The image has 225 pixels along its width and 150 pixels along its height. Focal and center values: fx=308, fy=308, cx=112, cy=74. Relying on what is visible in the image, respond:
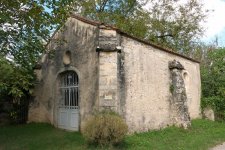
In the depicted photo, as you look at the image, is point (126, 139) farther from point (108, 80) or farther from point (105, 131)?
point (108, 80)

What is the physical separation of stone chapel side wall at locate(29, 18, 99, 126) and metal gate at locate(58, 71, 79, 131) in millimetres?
324

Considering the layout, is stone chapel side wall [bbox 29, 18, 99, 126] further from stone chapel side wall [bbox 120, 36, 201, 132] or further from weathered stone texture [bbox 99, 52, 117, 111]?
stone chapel side wall [bbox 120, 36, 201, 132]

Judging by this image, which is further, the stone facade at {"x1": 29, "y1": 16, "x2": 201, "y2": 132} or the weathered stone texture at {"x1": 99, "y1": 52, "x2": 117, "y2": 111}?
the stone facade at {"x1": 29, "y1": 16, "x2": 201, "y2": 132}

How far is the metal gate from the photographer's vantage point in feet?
47.0

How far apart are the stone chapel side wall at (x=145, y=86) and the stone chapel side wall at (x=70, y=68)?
136cm

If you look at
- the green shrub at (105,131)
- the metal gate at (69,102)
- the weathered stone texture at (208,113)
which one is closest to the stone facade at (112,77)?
the metal gate at (69,102)

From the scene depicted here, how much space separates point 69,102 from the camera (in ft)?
48.6

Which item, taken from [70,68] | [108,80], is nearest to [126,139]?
[108,80]

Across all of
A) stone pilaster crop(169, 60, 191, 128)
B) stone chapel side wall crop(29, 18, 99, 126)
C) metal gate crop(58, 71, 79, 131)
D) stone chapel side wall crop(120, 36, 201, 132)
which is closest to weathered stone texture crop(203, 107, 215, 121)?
stone pilaster crop(169, 60, 191, 128)

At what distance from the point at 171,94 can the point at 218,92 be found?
596cm

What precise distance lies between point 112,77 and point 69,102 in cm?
346

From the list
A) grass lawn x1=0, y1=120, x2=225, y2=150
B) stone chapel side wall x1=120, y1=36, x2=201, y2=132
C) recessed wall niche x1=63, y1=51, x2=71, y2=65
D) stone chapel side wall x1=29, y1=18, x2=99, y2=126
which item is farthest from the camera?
recessed wall niche x1=63, y1=51, x2=71, y2=65

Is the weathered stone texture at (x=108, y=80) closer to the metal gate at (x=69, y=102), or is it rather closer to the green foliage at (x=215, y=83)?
the metal gate at (x=69, y=102)

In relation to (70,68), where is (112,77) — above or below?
below
